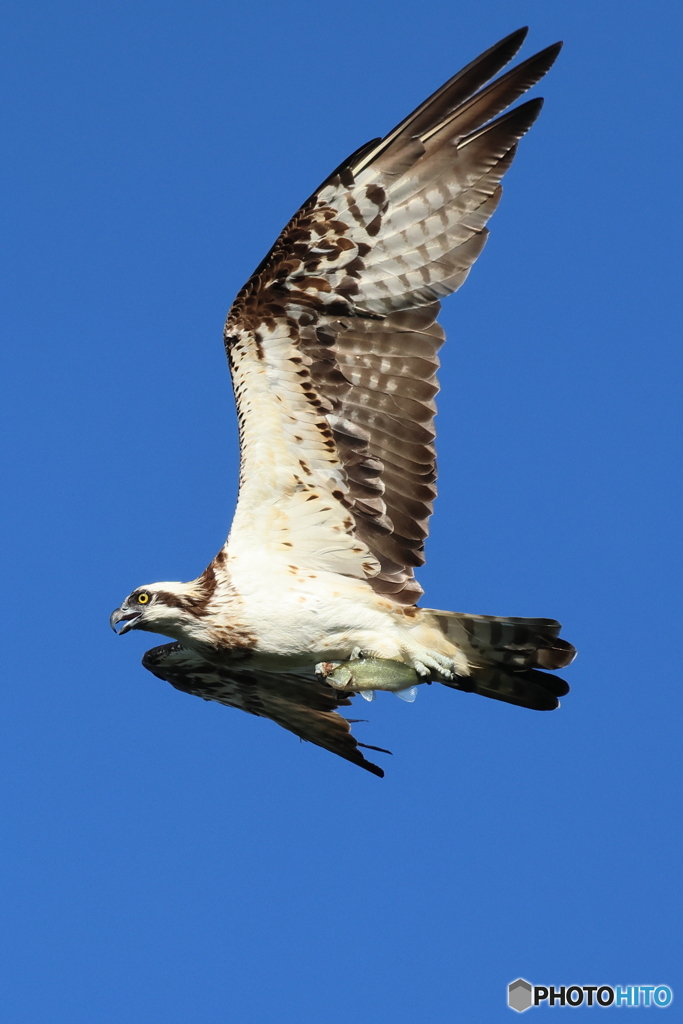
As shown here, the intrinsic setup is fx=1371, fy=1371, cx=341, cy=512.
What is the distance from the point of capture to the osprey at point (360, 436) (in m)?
8.60

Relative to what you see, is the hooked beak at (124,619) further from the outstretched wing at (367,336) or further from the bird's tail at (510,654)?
the bird's tail at (510,654)

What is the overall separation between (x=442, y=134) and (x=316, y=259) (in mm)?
1107

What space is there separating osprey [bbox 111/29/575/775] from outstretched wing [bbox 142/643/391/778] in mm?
384

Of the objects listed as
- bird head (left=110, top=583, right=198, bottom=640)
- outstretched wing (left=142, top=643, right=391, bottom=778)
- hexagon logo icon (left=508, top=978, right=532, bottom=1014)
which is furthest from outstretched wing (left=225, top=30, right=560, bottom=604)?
hexagon logo icon (left=508, top=978, right=532, bottom=1014)

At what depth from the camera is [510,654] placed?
8781mm

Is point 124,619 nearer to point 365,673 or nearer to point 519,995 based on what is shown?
point 365,673

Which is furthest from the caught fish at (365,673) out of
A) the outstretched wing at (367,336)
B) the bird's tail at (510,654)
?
the outstretched wing at (367,336)

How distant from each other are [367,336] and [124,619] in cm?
240

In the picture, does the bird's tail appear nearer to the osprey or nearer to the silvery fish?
the osprey

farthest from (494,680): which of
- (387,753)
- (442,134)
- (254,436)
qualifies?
(442,134)

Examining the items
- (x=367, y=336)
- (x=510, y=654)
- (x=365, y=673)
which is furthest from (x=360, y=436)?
(x=510, y=654)

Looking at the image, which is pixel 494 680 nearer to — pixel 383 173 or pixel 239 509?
pixel 239 509

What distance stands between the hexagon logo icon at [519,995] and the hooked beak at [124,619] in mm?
5718

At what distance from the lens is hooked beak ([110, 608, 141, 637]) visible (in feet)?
28.8
